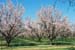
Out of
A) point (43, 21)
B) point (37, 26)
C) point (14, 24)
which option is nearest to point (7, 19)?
point (14, 24)

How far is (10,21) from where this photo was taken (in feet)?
175

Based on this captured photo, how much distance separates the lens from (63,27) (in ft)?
221

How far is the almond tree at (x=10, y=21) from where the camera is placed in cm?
5186

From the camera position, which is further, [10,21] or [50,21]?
[50,21]

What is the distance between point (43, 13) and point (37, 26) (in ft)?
28.6

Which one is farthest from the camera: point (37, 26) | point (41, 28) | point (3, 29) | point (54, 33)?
point (37, 26)

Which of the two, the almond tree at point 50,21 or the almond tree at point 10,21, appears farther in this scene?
the almond tree at point 50,21

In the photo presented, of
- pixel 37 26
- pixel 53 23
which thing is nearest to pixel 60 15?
pixel 53 23

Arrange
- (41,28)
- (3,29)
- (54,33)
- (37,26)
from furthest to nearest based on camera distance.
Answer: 1. (37,26)
2. (41,28)
3. (54,33)
4. (3,29)

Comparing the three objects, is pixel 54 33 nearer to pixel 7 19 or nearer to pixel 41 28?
pixel 41 28

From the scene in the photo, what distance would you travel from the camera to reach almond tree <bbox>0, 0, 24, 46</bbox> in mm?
51859

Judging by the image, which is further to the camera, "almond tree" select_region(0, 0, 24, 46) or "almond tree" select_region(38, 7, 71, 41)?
"almond tree" select_region(38, 7, 71, 41)

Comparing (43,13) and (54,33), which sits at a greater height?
(43,13)

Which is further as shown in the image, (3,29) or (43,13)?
(43,13)
